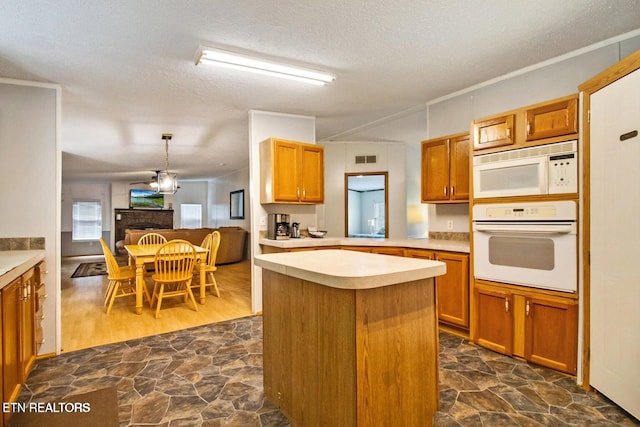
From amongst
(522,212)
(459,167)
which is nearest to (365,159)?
(459,167)

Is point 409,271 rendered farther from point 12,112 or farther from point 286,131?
point 12,112

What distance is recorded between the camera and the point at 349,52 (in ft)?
8.97

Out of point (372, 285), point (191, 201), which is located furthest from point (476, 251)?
point (191, 201)

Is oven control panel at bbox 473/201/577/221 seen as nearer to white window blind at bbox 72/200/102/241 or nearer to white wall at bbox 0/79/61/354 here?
white wall at bbox 0/79/61/354

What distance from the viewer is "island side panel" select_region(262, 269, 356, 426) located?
1.51 metres

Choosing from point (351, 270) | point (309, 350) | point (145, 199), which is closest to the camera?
point (351, 270)

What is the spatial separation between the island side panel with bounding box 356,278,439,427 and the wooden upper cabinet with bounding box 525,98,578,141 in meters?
1.69

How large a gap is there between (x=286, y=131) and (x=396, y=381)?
11.6 feet

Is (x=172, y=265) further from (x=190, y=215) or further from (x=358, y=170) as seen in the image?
(x=190, y=215)

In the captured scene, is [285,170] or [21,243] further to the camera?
[285,170]

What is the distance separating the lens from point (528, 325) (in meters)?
2.62

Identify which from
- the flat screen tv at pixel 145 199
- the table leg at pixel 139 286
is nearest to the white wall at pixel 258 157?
the table leg at pixel 139 286

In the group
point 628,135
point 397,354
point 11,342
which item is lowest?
point 11,342

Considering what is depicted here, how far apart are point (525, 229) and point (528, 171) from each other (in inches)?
18.5
